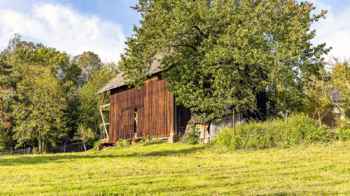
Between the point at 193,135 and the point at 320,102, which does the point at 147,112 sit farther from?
the point at 320,102

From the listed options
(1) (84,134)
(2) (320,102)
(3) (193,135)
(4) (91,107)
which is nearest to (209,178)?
(3) (193,135)

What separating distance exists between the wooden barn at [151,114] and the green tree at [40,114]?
399 inches

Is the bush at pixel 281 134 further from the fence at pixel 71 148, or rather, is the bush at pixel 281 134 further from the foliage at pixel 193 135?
the fence at pixel 71 148

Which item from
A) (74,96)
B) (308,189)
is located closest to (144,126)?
(308,189)

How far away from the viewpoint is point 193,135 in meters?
19.1

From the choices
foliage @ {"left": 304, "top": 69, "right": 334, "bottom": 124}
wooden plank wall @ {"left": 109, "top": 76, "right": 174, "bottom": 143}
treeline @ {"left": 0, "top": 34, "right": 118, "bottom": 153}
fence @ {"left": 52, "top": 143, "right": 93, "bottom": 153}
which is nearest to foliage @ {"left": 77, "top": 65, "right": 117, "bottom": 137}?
treeline @ {"left": 0, "top": 34, "right": 118, "bottom": 153}

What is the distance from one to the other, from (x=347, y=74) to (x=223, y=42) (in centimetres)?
1306

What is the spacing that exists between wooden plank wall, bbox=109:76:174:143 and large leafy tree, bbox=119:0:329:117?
150 inches

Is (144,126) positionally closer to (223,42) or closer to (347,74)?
(223,42)

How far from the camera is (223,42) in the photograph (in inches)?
676

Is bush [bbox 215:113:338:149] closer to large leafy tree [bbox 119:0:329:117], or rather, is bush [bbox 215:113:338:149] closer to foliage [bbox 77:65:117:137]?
large leafy tree [bbox 119:0:329:117]

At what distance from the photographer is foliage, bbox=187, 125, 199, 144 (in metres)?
18.8

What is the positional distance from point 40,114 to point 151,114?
58.5 feet

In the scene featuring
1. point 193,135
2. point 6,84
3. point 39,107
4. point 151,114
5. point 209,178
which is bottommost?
point 209,178
